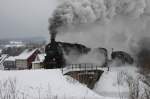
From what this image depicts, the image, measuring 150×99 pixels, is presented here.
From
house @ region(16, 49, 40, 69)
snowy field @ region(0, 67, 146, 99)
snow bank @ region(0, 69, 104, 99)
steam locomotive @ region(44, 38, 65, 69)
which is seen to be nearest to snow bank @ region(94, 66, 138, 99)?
snowy field @ region(0, 67, 146, 99)

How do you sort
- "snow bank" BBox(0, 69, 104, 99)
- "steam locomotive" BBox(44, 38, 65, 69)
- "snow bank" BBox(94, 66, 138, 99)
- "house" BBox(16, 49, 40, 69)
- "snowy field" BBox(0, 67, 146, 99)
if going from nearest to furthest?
"snowy field" BBox(0, 67, 146, 99) < "snow bank" BBox(0, 69, 104, 99) < "snow bank" BBox(94, 66, 138, 99) < "steam locomotive" BBox(44, 38, 65, 69) < "house" BBox(16, 49, 40, 69)

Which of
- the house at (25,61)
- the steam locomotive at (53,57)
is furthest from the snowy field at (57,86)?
the house at (25,61)

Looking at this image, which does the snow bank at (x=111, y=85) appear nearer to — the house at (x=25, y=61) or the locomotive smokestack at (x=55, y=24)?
the locomotive smokestack at (x=55, y=24)

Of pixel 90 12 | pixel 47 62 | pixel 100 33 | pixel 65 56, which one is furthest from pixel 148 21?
pixel 47 62

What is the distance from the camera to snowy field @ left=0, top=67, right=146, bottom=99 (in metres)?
10.3

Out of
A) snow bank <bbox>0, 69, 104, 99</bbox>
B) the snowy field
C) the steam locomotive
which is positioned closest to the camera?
the snowy field

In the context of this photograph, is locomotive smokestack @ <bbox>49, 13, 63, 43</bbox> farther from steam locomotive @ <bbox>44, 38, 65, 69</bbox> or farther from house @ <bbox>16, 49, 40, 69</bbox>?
house @ <bbox>16, 49, 40, 69</bbox>

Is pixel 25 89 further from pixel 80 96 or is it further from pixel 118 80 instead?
pixel 118 80

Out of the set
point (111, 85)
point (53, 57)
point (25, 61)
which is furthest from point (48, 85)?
point (25, 61)

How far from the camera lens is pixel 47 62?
714 inches

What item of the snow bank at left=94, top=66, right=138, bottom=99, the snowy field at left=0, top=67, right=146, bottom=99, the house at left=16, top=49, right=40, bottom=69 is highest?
the snowy field at left=0, top=67, right=146, bottom=99

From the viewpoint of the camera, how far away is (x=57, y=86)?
11.8 metres

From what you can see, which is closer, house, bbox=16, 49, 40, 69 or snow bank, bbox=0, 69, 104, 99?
snow bank, bbox=0, 69, 104, 99

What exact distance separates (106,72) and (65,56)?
392 centimetres
